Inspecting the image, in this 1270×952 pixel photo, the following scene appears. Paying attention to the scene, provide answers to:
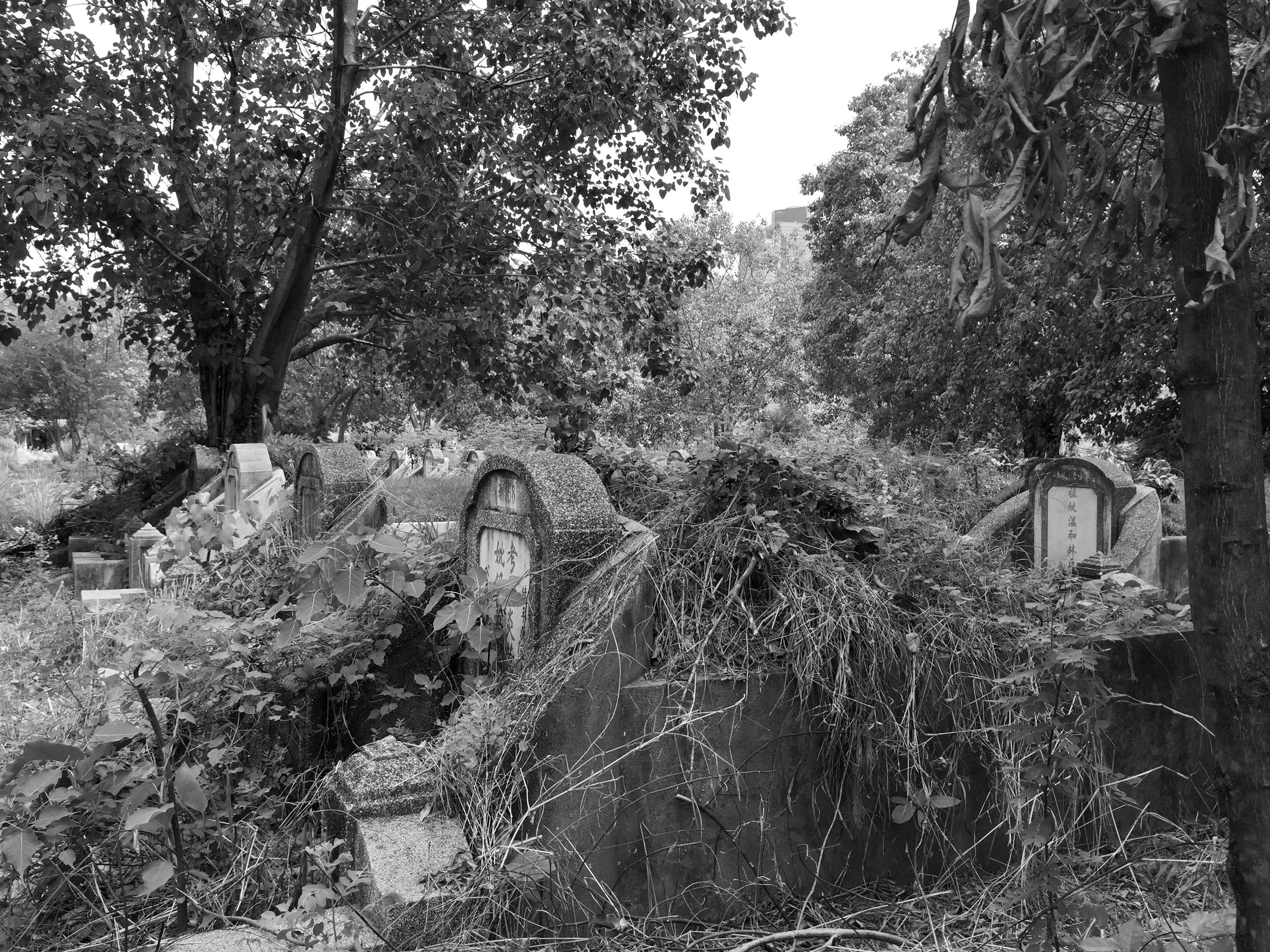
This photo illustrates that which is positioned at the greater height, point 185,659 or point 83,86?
point 83,86

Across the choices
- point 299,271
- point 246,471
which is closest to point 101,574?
point 246,471

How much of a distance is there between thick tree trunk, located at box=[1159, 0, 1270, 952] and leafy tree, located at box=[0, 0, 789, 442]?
351 inches

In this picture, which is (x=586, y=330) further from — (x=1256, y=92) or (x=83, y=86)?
(x=1256, y=92)

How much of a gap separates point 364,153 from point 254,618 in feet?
28.7

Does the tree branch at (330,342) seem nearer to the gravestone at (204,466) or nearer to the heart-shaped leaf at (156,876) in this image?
the gravestone at (204,466)

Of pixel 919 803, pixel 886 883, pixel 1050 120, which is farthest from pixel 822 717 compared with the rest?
pixel 1050 120

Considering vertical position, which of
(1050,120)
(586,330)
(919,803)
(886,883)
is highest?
(586,330)

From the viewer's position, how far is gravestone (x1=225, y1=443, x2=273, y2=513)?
9242 millimetres

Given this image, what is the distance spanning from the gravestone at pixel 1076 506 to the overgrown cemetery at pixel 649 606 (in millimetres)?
38

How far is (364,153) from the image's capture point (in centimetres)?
1231

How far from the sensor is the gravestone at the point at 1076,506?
8016mm

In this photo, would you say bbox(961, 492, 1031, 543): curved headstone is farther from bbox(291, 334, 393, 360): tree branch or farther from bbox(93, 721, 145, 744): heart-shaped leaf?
bbox(291, 334, 393, 360): tree branch

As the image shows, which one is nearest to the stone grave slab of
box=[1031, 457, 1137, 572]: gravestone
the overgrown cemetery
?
the overgrown cemetery

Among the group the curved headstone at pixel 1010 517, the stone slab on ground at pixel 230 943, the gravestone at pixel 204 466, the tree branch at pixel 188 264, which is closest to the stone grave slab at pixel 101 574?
the gravestone at pixel 204 466
